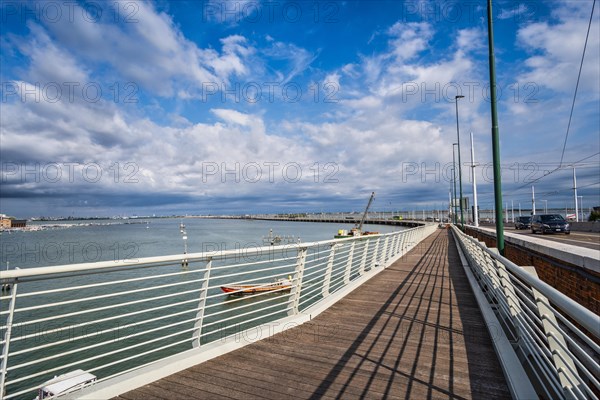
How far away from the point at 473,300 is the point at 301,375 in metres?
5.13

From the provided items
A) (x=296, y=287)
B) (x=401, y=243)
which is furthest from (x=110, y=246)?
(x=296, y=287)

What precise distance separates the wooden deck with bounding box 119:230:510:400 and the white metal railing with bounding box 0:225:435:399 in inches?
17.7

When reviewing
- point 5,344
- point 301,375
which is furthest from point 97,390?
point 301,375

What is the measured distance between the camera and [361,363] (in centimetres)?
397

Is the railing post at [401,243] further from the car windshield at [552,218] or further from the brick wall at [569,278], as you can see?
the car windshield at [552,218]

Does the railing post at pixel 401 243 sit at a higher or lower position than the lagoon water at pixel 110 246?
higher

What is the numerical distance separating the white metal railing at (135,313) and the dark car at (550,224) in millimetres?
11913

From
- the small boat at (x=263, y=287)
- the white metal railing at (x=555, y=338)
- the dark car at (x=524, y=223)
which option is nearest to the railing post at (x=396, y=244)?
the small boat at (x=263, y=287)

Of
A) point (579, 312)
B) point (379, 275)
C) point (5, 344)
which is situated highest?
point (579, 312)

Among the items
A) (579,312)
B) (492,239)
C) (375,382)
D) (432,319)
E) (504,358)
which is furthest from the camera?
(492,239)

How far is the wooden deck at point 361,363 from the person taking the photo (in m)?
3.34

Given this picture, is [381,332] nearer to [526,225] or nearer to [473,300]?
[473,300]

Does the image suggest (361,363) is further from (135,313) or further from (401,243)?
(401,243)

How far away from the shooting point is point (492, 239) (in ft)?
49.4
